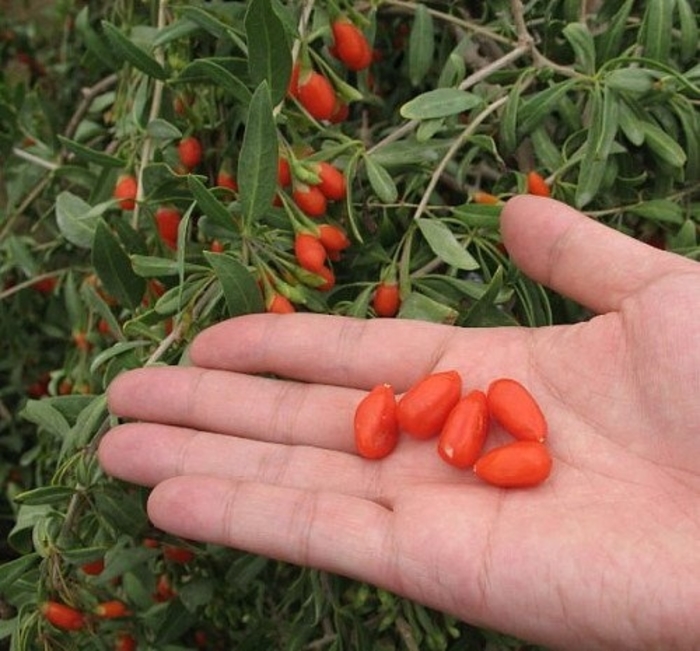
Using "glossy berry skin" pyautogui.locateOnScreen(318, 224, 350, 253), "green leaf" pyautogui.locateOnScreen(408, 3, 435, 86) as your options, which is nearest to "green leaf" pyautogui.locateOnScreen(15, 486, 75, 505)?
"glossy berry skin" pyautogui.locateOnScreen(318, 224, 350, 253)

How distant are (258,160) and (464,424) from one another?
571mm

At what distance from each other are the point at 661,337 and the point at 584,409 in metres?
0.19

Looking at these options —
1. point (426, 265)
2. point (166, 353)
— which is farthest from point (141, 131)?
point (426, 265)

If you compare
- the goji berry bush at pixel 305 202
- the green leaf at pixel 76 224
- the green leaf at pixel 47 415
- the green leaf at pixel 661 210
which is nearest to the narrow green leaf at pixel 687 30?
the goji berry bush at pixel 305 202

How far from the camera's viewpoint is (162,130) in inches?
72.0

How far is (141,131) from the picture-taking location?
192 centimetres

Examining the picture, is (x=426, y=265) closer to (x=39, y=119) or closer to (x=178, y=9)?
(x=178, y=9)

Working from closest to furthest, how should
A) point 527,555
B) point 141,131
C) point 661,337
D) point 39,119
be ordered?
1. point 527,555
2. point 661,337
3. point 141,131
4. point 39,119

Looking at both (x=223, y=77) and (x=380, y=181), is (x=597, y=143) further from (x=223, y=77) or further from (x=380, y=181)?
(x=223, y=77)

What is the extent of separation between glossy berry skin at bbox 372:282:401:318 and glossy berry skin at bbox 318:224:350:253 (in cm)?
11

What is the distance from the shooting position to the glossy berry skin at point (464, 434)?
4.97ft

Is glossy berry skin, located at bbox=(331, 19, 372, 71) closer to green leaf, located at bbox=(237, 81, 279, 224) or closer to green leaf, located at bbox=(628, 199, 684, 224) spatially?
green leaf, located at bbox=(237, 81, 279, 224)

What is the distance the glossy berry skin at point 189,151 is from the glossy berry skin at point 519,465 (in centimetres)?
90

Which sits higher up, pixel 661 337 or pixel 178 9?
pixel 178 9
